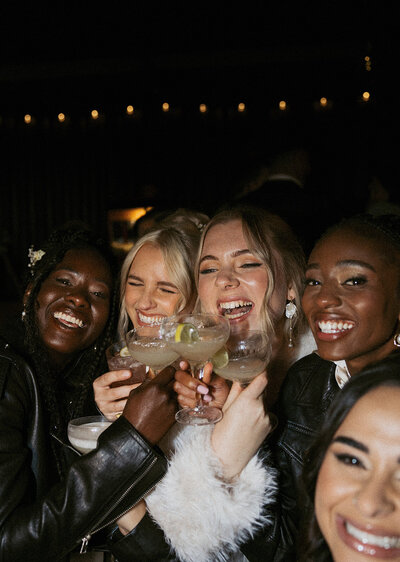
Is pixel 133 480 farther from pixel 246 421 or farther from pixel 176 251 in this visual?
pixel 176 251

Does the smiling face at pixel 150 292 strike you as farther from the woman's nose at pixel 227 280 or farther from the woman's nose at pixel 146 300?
the woman's nose at pixel 227 280

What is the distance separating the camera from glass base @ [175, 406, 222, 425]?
2.22 metres

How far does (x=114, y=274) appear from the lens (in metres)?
3.05

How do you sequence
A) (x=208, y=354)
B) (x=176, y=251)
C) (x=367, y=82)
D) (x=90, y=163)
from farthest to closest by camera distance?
(x=90, y=163) → (x=367, y=82) → (x=176, y=251) → (x=208, y=354)

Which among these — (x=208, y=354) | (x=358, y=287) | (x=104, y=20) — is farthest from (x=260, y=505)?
(x=104, y=20)

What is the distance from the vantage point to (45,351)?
2.77m

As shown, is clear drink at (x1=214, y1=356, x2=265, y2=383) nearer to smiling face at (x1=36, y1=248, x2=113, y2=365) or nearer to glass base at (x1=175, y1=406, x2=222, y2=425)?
glass base at (x1=175, y1=406, x2=222, y2=425)

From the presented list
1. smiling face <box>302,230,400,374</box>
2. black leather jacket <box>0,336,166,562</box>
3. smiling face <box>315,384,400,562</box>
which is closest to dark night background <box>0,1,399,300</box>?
smiling face <box>302,230,400,374</box>

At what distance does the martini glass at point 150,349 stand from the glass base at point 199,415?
0.81ft

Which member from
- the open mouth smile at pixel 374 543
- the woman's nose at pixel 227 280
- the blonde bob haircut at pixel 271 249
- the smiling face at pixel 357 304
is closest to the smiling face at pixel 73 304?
the blonde bob haircut at pixel 271 249

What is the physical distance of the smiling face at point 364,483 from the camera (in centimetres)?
131

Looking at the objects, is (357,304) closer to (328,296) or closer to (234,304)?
(328,296)

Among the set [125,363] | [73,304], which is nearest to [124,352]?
[125,363]

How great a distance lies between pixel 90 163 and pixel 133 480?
856 cm
